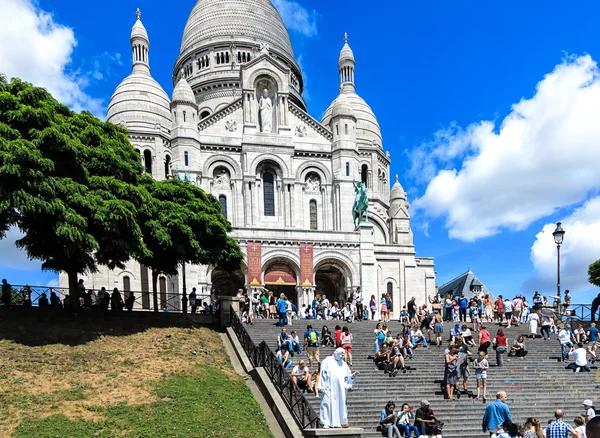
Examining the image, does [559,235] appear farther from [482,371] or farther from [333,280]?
[333,280]

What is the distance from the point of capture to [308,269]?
39031mm

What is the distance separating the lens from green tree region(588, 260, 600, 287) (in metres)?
51.4

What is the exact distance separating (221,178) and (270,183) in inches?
150

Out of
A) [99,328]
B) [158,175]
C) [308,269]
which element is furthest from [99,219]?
[158,175]

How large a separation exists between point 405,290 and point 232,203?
15.5 meters

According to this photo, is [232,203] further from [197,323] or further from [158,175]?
[197,323]

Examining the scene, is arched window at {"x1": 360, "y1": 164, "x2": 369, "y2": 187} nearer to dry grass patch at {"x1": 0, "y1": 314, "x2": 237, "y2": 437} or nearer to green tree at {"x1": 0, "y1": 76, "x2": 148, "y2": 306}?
green tree at {"x1": 0, "y1": 76, "x2": 148, "y2": 306}

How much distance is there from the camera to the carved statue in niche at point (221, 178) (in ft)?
142

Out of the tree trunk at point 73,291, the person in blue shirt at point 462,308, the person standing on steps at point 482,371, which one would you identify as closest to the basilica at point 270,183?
the person in blue shirt at point 462,308

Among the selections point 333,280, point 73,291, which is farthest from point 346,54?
point 73,291

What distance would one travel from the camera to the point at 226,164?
143 ft

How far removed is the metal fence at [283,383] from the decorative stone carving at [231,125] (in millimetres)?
25001

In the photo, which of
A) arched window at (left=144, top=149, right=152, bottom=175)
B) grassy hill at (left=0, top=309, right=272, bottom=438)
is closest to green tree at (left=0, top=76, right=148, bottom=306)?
grassy hill at (left=0, top=309, right=272, bottom=438)

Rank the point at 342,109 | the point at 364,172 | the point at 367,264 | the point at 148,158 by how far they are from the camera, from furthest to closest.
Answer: the point at 364,172
the point at 148,158
the point at 342,109
the point at 367,264
